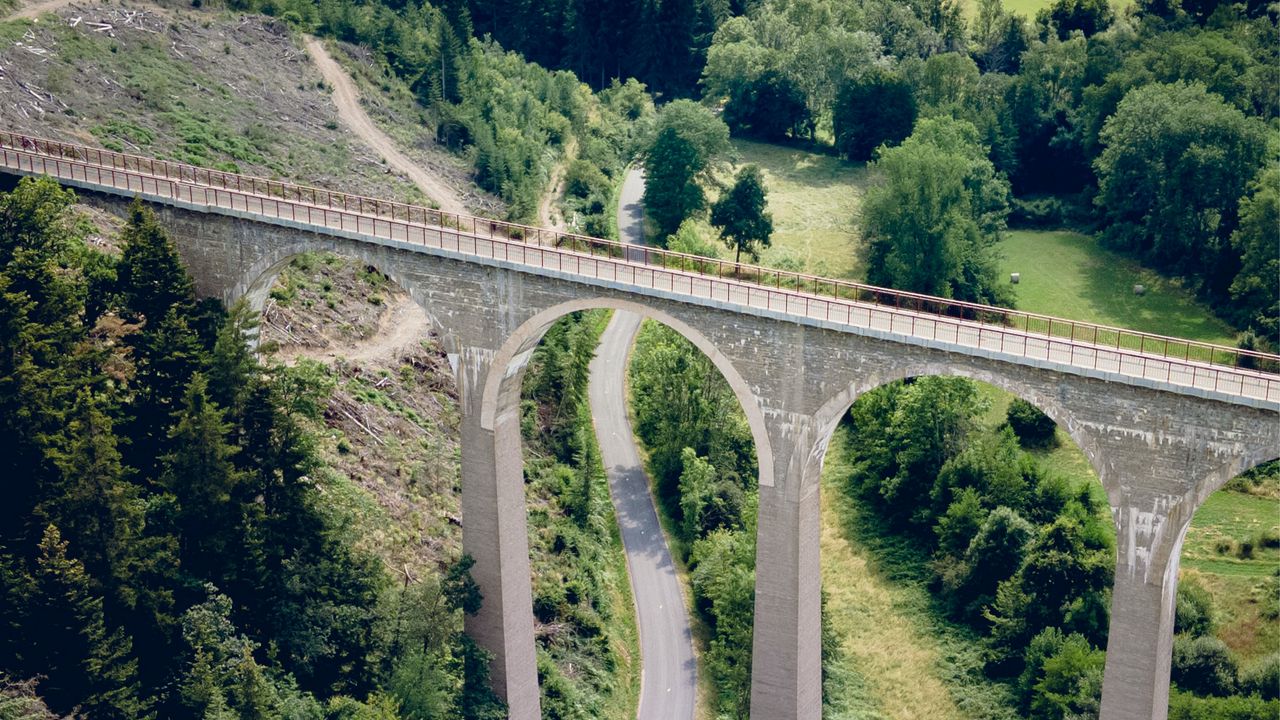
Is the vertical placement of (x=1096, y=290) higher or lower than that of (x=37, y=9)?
lower

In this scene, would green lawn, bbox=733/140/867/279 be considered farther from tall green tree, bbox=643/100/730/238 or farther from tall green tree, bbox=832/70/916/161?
tall green tree, bbox=643/100/730/238

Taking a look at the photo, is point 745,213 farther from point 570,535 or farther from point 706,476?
point 570,535

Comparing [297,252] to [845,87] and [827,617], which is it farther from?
[845,87]

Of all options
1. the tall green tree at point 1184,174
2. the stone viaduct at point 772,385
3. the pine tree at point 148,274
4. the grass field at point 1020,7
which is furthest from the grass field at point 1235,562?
the grass field at point 1020,7

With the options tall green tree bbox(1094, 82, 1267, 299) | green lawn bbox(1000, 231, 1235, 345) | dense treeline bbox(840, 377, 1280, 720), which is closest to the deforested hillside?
dense treeline bbox(840, 377, 1280, 720)

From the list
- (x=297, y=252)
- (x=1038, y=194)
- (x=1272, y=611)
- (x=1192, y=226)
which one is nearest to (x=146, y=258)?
(x=297, y=252)

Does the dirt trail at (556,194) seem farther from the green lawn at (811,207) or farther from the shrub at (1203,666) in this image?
the shrub at (1203,666)

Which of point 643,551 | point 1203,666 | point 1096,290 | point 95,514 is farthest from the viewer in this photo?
point 1096,290

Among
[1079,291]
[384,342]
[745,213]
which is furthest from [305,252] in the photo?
[1079,291]
